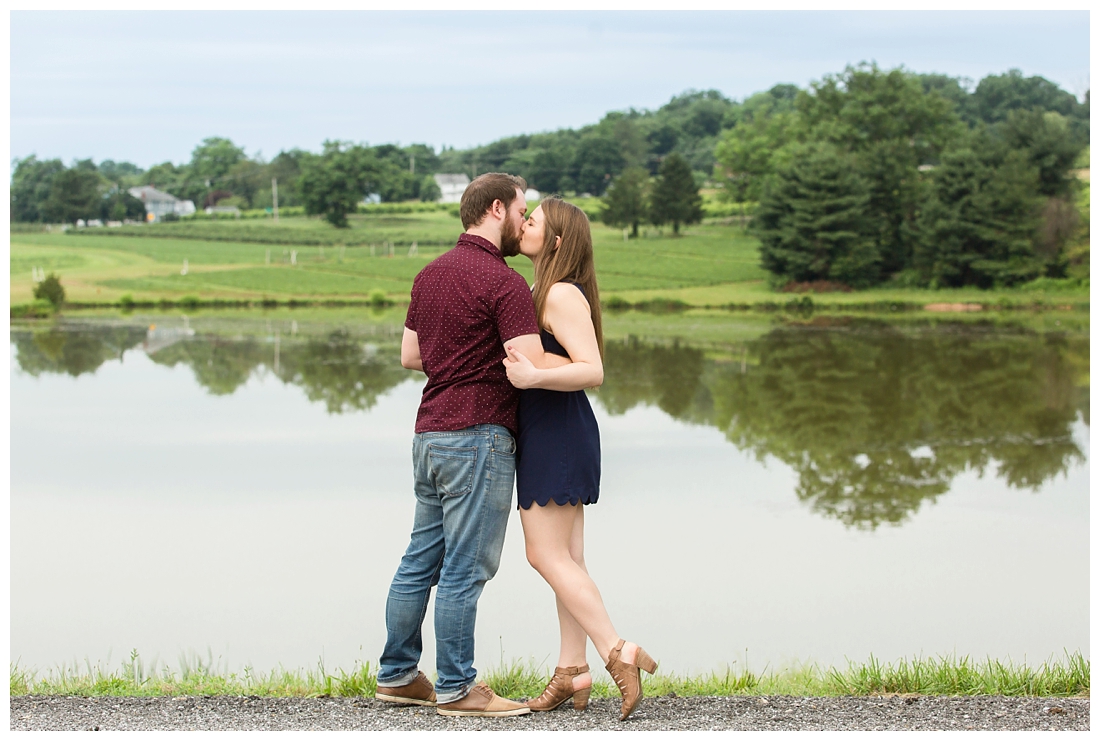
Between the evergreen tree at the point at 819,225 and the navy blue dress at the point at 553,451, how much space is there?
44.5m

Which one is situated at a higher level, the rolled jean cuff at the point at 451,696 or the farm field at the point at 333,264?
the farm field at the point at 333,264

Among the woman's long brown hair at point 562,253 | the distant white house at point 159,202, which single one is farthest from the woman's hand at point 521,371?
the distant white house at point 159,202

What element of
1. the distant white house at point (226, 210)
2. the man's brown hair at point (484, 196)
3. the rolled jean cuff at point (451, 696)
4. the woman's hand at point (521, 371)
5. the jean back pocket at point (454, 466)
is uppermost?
the distant white house at point (226, 210)

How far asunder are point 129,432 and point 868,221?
4056 cm

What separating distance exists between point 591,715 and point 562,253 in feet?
5.62

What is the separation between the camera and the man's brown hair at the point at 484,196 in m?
4.21

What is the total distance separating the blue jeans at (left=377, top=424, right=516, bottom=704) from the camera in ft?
13.5

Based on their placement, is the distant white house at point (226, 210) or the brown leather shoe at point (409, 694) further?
the distant white house at point (226, 210)

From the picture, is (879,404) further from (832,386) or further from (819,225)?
(819,225)

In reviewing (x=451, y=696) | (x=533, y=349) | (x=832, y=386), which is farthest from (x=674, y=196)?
(x=451, y=696)

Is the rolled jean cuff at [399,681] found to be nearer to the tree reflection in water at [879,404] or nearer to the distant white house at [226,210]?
the tree reflection in water at [879,404]

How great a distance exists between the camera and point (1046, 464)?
12.3 metres

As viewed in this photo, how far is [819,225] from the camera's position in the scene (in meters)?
47.8

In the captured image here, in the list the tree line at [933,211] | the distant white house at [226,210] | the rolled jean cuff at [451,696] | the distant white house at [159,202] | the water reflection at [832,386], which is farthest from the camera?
the distant white house at [159,202]
